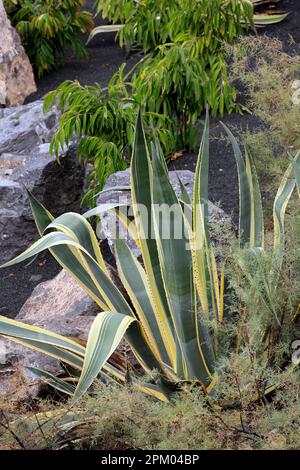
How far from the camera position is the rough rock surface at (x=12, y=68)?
6840mm

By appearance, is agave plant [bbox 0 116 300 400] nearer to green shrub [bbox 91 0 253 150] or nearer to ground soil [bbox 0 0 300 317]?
ground soil [bbox 0 0 300 317]

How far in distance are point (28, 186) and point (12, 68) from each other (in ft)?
7.16

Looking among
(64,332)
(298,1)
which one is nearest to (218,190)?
(64,332)

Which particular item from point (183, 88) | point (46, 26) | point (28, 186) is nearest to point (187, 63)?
point (183, 88)

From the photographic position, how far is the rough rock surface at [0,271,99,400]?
9.24 ft

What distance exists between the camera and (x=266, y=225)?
4.02m

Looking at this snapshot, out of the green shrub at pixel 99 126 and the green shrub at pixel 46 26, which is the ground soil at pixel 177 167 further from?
the green shrub at pixel 99 126

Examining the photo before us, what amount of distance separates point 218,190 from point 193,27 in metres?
1.34

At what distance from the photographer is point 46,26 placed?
6.98 meters

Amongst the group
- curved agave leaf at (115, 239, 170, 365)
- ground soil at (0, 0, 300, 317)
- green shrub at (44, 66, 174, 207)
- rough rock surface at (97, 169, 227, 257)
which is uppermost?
curved agave leaf at (115, 239, 170, 365)

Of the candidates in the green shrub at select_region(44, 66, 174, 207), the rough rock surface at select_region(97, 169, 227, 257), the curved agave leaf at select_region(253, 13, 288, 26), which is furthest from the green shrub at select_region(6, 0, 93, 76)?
the rough rock surface at select_region(97, 169, 227, 257)

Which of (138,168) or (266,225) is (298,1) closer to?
(266,225)

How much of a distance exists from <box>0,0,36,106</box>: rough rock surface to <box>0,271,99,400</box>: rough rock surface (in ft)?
10.0
